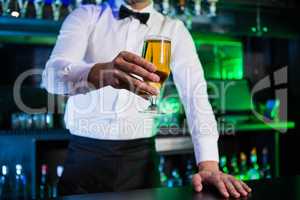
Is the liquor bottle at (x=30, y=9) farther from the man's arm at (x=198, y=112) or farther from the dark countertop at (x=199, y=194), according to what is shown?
the dark countertop at (x=199, y=194)

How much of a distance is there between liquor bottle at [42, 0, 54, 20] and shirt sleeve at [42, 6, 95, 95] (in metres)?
1.03

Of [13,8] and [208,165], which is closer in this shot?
[208,165]

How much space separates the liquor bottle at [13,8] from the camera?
261 cm

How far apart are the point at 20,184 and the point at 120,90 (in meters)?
1.26

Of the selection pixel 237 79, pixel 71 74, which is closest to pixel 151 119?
pixel 71 74

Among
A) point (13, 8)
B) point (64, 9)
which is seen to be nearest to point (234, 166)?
point (64, 9)

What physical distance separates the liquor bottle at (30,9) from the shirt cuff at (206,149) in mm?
1640

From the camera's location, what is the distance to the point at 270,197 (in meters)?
1.08

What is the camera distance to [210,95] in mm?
3262

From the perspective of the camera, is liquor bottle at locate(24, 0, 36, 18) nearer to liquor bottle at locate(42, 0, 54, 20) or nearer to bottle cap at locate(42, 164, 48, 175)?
liquor bottle at locate(42, 0, 54, 20)

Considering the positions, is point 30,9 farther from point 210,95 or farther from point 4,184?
point 210,95

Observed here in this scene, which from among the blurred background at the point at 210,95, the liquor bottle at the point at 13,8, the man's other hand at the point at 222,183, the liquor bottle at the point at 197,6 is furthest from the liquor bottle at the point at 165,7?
the man's other hand at the point at 222,183

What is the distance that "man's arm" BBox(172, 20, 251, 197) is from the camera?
1.26 meters

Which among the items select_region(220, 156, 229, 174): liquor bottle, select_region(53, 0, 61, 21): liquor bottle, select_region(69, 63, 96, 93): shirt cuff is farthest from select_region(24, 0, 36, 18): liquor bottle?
select_region(220, 156, 229, 174): liquor bottle
